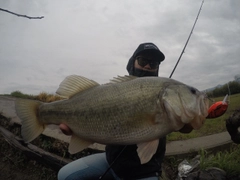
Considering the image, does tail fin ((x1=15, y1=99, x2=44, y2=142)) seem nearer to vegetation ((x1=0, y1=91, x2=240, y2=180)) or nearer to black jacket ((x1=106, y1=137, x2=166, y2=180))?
black jacket ((x1=106, y1=137, x2=166, y2=180))

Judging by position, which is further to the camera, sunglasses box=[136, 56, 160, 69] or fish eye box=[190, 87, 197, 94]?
sunglasses box=[136, 56, 160, 69]

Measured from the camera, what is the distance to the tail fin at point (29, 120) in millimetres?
2293

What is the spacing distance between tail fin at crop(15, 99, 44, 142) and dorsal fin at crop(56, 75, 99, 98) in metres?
A: 0.38

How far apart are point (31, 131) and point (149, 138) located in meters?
1.40

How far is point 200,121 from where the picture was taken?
1847 millimetres

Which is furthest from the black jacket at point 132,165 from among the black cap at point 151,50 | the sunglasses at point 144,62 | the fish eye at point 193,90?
the black cap at point 151,50

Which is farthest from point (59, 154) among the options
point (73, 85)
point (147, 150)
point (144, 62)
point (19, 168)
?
point (147, 150)

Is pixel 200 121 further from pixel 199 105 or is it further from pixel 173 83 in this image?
pixel 173 83

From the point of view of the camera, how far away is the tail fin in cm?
229

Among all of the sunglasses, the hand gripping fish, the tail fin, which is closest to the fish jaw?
the hand gripping fish

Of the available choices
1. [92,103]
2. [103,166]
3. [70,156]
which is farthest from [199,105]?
[70,156]

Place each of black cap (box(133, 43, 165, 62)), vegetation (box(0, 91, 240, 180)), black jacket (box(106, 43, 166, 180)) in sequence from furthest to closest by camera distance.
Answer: vegetation (box(0, 91, 240, 180)), black cap (box(133, 43, 165, 62)), black jacket (box(106, 43, 166, 180))

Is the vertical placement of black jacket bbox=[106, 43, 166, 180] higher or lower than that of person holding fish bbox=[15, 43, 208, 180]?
lower

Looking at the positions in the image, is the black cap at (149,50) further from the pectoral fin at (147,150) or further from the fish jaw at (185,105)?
the pectoral fin at (147,150)
